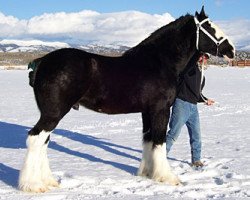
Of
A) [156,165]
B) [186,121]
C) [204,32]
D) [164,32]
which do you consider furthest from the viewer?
[186,121]

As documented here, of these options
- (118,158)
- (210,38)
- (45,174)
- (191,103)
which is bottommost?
(118,158)

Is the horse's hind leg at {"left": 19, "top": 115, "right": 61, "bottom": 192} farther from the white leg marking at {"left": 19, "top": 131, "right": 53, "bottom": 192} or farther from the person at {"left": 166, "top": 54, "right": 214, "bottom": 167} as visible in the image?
the person at {"left": 166, "top": 54, "right": 214, "bottom": 167}

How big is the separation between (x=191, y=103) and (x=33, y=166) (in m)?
2.79

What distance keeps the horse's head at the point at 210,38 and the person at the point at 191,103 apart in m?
0.32

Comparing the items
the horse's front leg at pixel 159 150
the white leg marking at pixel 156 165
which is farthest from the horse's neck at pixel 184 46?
the white leg marking at pixel 156 165

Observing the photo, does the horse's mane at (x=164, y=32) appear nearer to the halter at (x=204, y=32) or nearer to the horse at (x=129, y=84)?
the horse at (x=129, y=84)

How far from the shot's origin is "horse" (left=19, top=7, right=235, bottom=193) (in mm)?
5258

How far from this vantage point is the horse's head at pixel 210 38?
5.95m

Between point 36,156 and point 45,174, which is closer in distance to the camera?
point 36,156

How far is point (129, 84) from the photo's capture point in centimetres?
562

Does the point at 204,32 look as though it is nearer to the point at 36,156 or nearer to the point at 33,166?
the point at 36,156

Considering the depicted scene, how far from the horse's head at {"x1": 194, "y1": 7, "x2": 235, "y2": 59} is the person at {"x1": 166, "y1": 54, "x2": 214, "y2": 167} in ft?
1.03

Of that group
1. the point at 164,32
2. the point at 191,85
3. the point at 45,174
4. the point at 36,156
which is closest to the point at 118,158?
the point at 191,85

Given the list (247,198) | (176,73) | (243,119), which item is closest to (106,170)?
(176,73)
